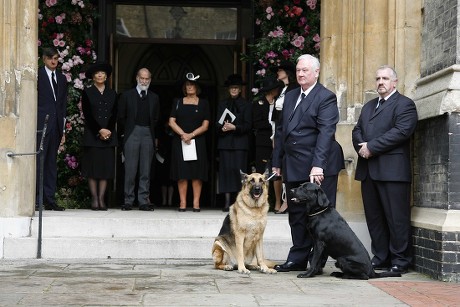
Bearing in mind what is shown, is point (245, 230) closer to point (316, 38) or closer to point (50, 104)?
point (50, 104)

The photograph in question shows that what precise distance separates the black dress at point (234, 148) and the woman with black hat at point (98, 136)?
1.48 m

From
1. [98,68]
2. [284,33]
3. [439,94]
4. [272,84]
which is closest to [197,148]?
[272,84]

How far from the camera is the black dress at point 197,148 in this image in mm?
12648

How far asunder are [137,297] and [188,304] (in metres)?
0.52

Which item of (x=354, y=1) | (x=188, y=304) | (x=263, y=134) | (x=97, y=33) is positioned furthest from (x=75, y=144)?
(x=188, y=304)

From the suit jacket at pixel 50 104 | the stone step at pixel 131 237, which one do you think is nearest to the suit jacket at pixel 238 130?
the stone step at pixel 131 237

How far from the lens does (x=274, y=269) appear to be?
9406 mm

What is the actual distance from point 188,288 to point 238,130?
16.0 ft

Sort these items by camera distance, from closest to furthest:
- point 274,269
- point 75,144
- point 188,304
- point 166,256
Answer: point 188,304, point 274,269, point 166,256, point 75,144

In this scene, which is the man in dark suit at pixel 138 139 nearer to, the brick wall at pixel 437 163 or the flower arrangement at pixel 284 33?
the flower arrangement at pixel 284 33

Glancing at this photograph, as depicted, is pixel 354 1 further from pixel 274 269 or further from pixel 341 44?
pixel 274 269

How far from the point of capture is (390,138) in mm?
9422

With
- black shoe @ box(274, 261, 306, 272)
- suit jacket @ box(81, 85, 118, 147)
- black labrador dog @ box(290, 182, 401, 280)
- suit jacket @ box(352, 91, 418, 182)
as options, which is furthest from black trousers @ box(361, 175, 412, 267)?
suit jacket @ box(81, 85, 118, 147)

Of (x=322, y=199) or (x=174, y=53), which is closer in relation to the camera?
(x=322, y=199)
